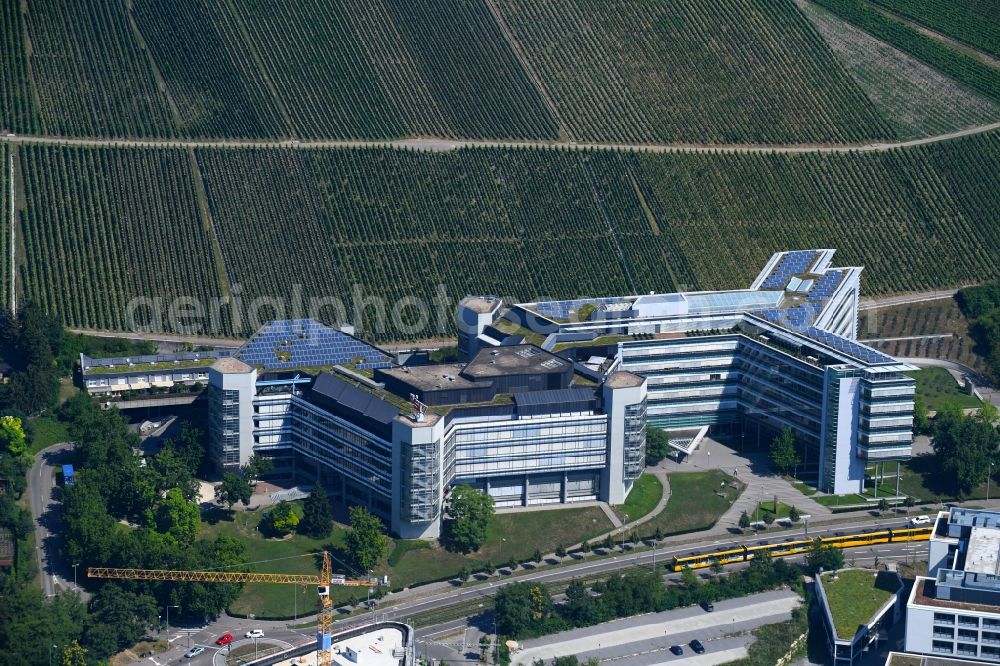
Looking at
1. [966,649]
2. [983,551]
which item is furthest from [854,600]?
[966,649]

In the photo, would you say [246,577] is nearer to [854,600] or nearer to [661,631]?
[661,631]

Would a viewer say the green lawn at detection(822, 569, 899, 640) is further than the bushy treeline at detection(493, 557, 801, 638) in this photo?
Yes

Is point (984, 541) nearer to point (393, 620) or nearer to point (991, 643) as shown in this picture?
point (991, 643)

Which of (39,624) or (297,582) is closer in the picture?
(39,624)

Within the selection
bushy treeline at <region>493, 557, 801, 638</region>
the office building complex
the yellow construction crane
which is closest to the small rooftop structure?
the office building complex

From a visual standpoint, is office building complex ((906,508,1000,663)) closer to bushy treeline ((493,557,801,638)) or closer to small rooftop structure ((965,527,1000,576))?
small rooftop structure ((965,527,1000,576))

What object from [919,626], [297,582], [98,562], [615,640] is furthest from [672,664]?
[98,562]
